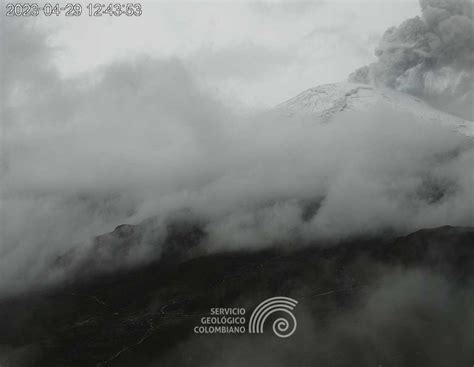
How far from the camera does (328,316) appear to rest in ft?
556

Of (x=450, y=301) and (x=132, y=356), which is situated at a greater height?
(x=132, y=356)

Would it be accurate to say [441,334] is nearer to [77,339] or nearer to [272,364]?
[272,364]

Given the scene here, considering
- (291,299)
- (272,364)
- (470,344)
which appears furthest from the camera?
(291,299)

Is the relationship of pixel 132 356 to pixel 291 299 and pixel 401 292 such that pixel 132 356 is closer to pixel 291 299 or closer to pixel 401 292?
pixel 291 299

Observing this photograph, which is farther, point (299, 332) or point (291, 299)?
point (291, 299)

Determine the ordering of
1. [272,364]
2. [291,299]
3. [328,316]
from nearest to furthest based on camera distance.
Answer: [272,364] < [328,316] < [291,299]

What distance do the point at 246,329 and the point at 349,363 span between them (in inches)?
1251

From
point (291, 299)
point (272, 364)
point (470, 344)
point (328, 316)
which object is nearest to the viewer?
point (272, 364)

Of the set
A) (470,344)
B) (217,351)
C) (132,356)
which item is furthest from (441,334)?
(132,356)

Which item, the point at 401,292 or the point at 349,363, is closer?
the point at 349,363

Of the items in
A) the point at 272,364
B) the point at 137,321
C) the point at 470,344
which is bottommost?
the point at 470,344

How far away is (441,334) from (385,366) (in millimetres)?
25808

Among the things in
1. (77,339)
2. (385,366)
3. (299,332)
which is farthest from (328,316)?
(77,339)

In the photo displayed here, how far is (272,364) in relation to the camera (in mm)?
144625
